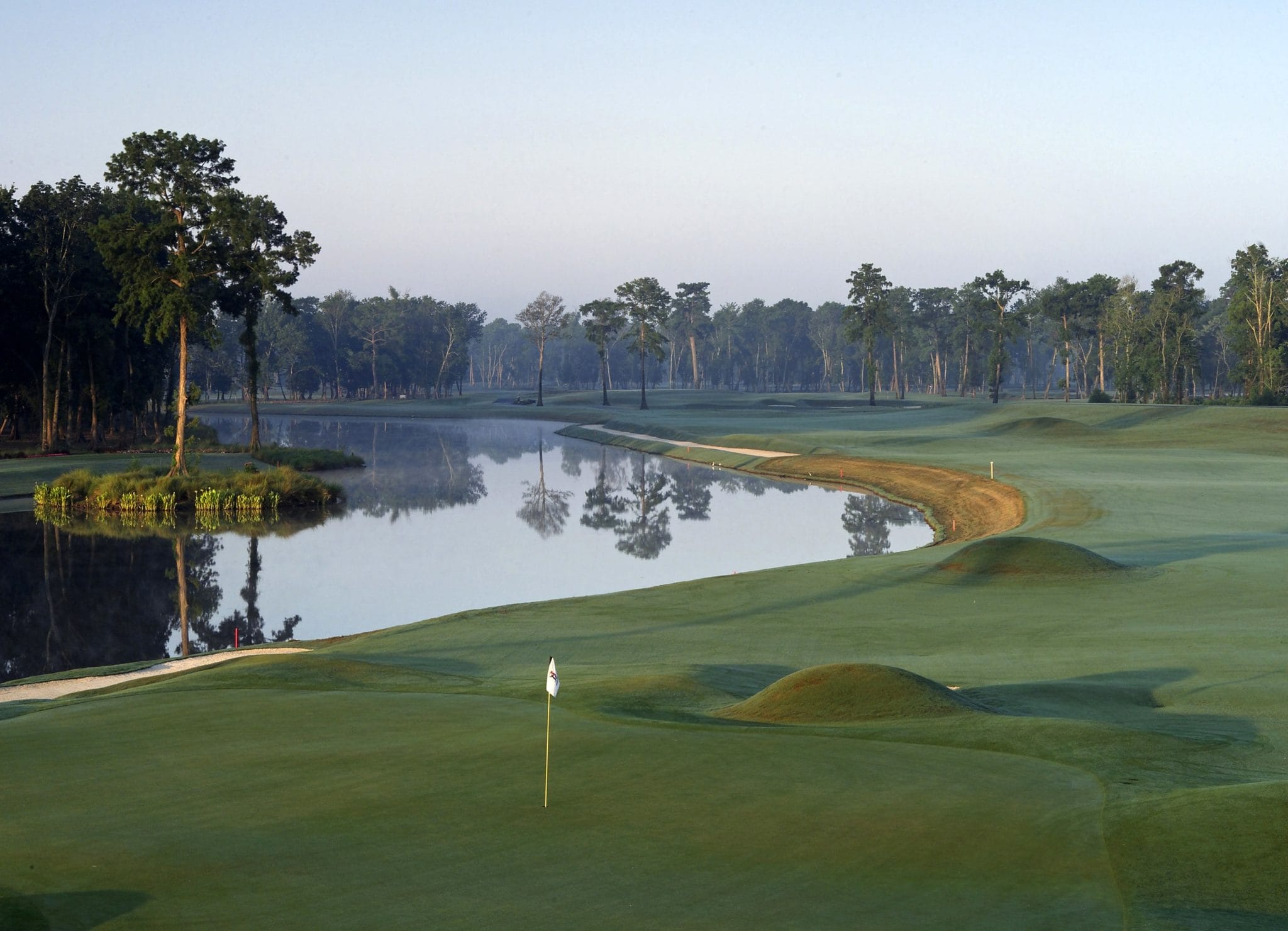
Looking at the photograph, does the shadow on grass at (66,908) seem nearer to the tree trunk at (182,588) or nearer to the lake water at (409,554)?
the lake water at (409,554)

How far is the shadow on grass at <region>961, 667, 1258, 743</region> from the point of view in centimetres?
1579

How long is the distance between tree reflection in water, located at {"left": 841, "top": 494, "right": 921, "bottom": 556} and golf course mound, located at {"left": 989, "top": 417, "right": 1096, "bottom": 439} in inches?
1241

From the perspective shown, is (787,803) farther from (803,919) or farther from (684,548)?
(684,548)

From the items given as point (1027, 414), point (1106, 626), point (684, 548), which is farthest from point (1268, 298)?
Answer: point (1106, 626)

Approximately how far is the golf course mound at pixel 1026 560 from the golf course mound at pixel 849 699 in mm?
16539

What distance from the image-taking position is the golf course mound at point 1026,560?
32.4 meters

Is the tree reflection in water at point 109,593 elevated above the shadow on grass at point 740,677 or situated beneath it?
situated beneath

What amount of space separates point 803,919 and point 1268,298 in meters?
123

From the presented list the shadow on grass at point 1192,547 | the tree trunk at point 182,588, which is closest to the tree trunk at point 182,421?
the tree trunk at point 182,588

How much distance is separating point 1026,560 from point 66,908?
2834cm

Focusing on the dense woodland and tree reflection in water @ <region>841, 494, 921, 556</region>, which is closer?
tree reflection in water @ <region>841, 494, 921, 556</region>

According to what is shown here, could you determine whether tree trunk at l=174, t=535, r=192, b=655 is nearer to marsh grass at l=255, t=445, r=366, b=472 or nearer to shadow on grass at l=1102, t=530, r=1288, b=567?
shadow on grass at l=1102, t=530, r=1288, b=567

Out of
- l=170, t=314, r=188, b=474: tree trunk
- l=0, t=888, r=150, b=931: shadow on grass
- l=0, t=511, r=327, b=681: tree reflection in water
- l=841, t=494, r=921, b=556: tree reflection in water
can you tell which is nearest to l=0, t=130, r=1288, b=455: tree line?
l=170, t=314, r=188, b=474: tree trunk

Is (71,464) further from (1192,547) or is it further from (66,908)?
(66,908)
